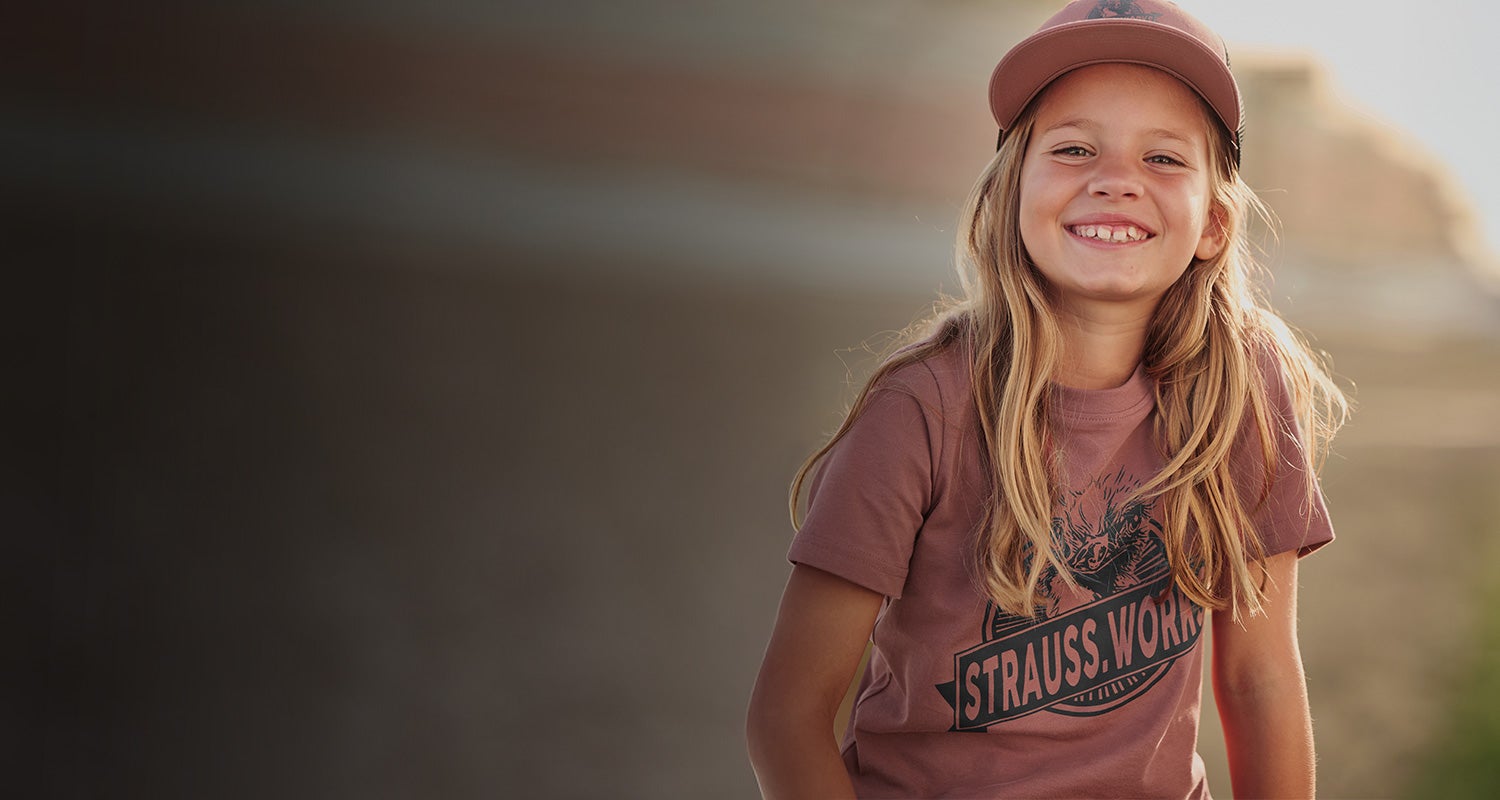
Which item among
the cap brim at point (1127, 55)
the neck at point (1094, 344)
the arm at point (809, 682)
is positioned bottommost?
the arm at point (809, 682)

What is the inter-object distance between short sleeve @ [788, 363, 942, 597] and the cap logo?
35 cm

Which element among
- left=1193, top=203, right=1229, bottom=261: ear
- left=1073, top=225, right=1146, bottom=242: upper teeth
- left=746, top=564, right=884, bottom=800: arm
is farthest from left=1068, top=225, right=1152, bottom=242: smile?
left=746, top=564, right=884, bottom=800: arm

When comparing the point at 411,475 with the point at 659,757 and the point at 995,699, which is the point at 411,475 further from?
the point at 995,699

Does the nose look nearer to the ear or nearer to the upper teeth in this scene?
the upper teeth

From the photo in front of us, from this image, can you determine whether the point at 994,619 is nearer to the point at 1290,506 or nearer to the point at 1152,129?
the point at 1290,506

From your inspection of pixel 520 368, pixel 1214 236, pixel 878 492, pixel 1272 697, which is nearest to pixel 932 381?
pixel 878 492

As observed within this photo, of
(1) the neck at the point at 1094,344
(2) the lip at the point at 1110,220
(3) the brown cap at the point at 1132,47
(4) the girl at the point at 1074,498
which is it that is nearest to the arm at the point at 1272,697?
(4) the girl at the point at 1074,498

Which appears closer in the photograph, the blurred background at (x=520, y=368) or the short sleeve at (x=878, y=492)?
the short sleeve at (x=878, y=492)

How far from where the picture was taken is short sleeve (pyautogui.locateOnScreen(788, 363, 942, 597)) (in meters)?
1.02

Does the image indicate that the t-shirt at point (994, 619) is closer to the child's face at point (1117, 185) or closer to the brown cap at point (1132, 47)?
the child's face at point (1117, 185)

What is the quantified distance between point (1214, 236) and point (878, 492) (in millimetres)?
429

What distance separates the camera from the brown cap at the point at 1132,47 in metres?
1.08

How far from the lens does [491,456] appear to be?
2.41 metres

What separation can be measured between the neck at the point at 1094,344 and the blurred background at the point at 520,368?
1.02 meters
